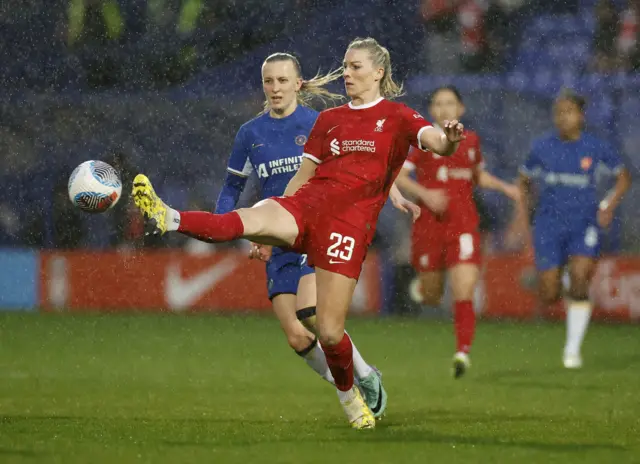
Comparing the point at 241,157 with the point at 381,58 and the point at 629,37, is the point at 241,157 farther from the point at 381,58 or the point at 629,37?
the point at 629,37

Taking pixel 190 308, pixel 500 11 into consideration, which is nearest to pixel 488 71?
pixel 500 11

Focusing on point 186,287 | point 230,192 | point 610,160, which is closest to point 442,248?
point 610,160

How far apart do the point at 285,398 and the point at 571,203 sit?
151 inches

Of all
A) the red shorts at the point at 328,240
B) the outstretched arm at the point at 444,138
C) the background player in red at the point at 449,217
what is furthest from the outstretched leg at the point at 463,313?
the outstretched arm at the point at 444,138

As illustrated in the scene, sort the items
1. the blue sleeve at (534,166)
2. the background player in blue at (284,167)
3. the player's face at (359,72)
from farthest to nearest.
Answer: the blue sleeve at (534,166)
the background player in blue at (284,167)
the player's face at (359,72)

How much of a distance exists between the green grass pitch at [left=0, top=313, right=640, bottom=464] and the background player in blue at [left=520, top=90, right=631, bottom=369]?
26.9 inches

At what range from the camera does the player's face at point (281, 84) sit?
803cm

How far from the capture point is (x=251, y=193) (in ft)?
56.9

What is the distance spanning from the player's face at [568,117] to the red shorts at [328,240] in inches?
193

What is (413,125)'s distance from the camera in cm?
680

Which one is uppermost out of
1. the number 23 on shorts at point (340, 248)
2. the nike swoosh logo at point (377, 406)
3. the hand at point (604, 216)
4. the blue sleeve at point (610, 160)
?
the blue sleeve at point (610, 160)

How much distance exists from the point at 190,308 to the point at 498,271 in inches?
145

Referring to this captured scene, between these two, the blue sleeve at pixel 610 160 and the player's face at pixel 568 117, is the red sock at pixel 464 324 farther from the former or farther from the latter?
the blue sleeve at pixel 610 160

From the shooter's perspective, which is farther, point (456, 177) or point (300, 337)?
point (456, 177)
